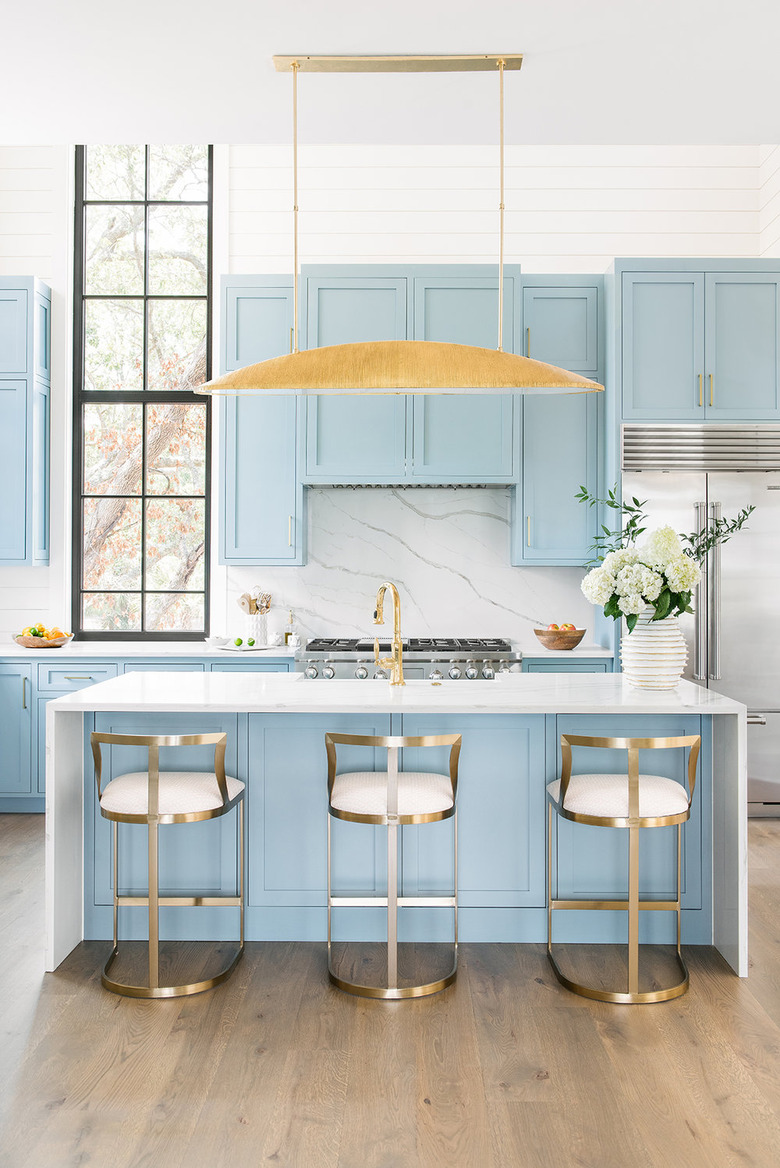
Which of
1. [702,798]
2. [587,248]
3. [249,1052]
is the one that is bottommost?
[249,1052]

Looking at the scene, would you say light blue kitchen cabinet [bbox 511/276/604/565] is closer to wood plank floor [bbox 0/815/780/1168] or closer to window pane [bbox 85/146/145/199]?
wood plank floor [bbox 0/815/780/1168]

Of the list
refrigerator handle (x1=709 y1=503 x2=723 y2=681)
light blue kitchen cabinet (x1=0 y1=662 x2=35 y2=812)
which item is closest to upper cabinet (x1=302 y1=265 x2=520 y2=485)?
refrigerator handle (x1=709 y1=503 x2=723 y2=681)

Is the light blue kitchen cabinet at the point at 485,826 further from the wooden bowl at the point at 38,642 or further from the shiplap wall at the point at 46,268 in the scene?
the shiplap wall at the point at 46,268

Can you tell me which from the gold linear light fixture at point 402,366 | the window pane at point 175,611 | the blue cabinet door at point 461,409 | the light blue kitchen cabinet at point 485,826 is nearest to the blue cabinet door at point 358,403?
the blue cabinet door at point 461,409

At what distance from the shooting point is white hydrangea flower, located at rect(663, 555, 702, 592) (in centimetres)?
303

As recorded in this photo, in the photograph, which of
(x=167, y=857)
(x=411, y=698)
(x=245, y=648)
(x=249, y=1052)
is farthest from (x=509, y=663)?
(x=249, y=1052)

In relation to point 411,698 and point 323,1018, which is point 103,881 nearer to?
point 323,1018

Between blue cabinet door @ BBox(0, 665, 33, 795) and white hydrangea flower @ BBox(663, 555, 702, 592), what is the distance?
3.46 m

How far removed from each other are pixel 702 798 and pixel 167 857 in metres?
1.93

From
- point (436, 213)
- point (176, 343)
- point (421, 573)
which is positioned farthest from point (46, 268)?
point (421, 573)

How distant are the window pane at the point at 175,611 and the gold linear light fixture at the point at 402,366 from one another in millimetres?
2762

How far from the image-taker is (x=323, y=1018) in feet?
8.70

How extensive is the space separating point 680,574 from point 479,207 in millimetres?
3335

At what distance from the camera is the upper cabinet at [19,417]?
16.6 feet
